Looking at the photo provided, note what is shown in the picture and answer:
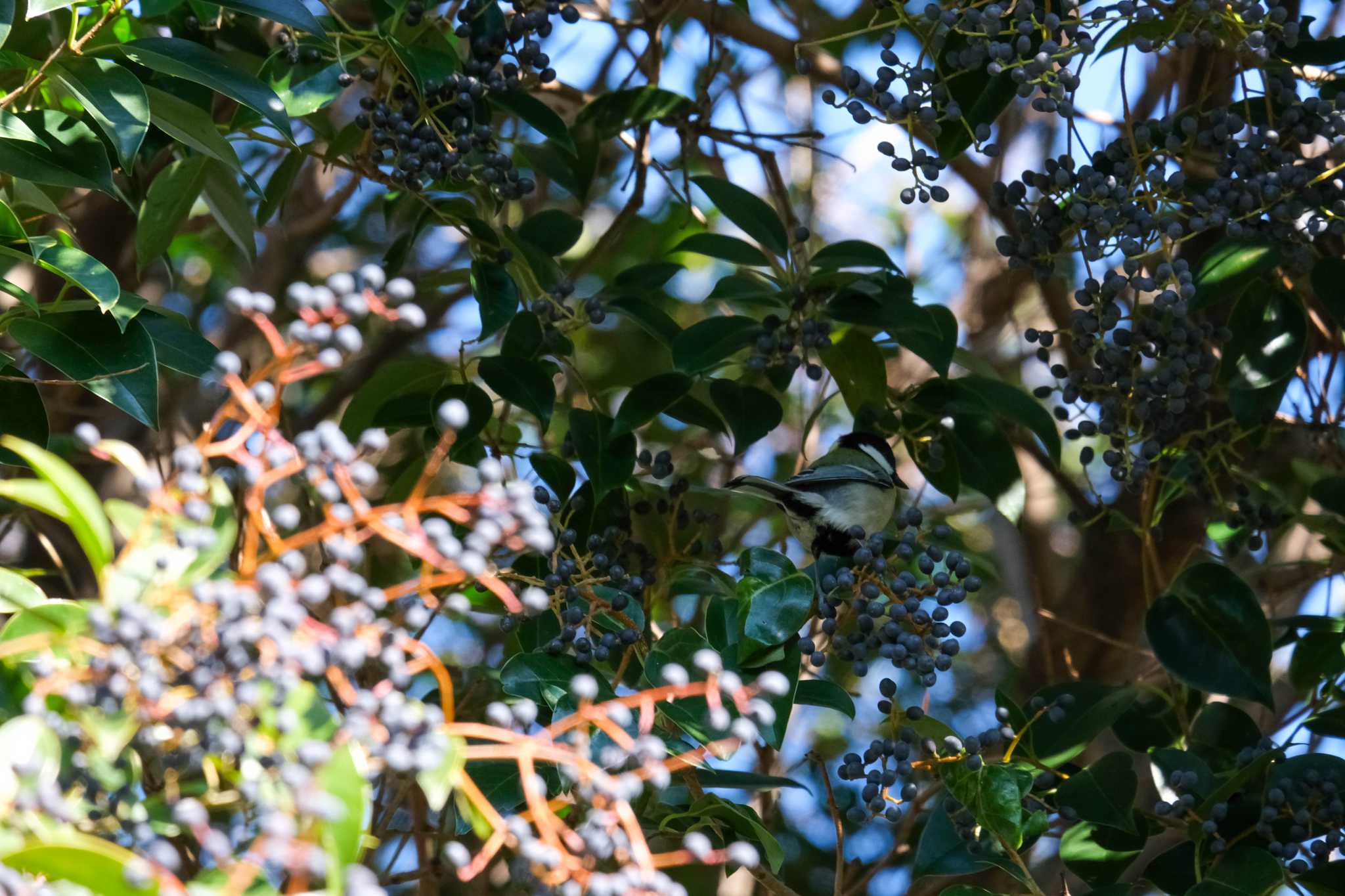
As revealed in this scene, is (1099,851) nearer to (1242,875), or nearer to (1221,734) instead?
(1242,875)

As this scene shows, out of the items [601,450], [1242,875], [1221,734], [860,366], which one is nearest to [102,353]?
[601,450]

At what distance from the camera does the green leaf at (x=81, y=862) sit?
0.75m

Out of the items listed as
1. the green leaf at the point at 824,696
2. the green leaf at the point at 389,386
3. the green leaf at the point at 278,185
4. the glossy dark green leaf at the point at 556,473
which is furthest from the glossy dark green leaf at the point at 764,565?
the green leaf at the point at 278,185

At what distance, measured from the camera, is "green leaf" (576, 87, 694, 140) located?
2340 mm

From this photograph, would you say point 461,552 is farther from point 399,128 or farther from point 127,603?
point 399,128

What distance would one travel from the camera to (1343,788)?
5.53ft

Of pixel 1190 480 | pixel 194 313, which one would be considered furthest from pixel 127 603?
A: pixel 194 313

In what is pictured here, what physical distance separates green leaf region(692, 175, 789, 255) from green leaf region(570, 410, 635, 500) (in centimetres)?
40

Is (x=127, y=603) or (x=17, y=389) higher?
(x=17, y=389)

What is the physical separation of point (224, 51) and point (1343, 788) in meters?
1.91

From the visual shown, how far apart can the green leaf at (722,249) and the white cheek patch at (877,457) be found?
551 millimetres

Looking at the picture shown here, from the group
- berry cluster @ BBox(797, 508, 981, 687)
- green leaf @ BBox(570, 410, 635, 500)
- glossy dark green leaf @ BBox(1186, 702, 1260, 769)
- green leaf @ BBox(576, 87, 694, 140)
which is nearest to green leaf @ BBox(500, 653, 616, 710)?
berry cluster @ BBox(797, 508, 981, 687)

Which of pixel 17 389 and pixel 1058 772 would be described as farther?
pixel 1058 772

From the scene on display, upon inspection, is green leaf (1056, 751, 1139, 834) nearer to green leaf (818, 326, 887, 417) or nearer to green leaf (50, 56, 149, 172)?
green leaf (818, 326, 887, 417)
